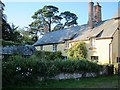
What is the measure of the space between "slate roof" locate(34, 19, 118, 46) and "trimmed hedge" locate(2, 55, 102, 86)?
1276 cm

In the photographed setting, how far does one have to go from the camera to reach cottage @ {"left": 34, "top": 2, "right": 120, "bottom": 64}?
31.8 meters

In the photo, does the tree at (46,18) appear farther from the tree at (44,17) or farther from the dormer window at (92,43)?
the dormer window at (92,43)

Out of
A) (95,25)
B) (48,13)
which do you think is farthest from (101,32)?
(48,13)

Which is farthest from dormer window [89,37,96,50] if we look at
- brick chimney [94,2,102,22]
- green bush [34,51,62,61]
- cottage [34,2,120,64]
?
brick chimney [94,2,102,22]

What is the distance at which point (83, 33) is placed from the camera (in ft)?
→ 126

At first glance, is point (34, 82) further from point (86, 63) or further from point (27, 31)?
point (27, 31)

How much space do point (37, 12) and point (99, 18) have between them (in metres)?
29.5

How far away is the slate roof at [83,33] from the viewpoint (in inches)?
1310

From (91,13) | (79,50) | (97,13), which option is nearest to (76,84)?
(79,50)

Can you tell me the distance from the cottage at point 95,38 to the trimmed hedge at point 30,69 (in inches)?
444

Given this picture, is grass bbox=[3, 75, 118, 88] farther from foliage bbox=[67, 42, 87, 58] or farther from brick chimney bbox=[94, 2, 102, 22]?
brick chimney bbox=[94, 2, 102, 22]

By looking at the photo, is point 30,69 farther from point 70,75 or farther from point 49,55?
point 49,55

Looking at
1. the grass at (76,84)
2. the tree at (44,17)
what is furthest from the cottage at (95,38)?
the tree at (44,17)

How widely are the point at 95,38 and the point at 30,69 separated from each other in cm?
1833
